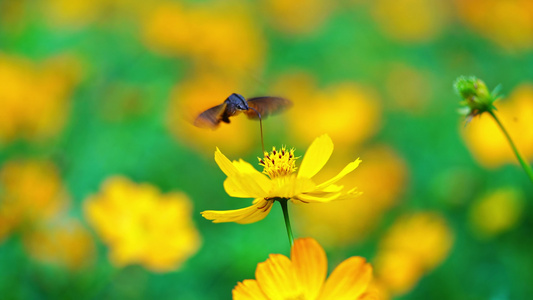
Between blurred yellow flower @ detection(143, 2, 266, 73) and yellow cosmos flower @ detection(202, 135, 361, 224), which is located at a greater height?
blurred yellow flower @ detection(143, 2, 266, 73)

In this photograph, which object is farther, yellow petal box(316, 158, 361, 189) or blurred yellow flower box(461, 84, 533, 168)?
blurred yellow flower box(461, 84, 533, 168)

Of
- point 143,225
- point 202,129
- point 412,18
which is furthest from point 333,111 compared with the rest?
point 143,225

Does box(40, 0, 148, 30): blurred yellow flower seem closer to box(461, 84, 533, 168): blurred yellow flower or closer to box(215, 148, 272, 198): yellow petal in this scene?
box(461, 84, 533, 168): blurred yellow flower

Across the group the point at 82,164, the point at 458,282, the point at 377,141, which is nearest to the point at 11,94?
the point at 82,164

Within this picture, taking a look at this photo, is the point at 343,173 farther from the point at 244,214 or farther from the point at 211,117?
the point at 211,117

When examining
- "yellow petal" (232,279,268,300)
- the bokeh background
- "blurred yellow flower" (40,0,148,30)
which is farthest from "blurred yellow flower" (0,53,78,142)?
"yellow petal" (232,279,268,300)

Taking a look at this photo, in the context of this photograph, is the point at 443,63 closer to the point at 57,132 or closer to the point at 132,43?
the point at 132,43

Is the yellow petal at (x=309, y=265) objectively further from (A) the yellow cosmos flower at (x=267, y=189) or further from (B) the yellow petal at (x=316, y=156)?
(B) the yellow petal at (x=316, y=156)

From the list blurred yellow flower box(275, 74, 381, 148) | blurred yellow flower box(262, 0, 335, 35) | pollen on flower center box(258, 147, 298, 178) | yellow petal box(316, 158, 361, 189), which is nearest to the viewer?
yellow petal box(316, 158, 361, 189)
